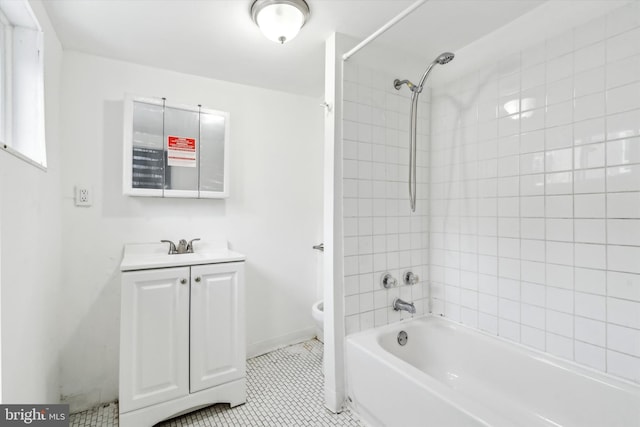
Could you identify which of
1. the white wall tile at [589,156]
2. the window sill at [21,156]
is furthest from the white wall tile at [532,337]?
the window sill at [21,156]

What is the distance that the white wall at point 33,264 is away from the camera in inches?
37.9

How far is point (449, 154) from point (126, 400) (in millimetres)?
2300

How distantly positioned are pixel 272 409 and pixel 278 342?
2.39 feet

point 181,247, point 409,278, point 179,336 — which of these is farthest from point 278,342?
point 409,278

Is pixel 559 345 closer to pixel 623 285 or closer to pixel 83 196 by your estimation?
pixel 623 285

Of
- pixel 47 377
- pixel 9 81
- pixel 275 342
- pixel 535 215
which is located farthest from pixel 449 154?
pixel 47 377

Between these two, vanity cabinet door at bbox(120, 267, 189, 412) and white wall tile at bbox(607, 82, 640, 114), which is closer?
white wall tile at bbox(607, 82, 640, 114)

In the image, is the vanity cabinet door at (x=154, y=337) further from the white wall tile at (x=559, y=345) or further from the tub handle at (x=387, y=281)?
the white wall tile at (x=559, y=345)

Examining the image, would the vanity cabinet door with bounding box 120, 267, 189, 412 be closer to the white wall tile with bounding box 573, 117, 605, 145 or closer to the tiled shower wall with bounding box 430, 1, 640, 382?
the tiled shower wall with bounding box 430, 1, 640, 382

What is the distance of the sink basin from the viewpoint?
4.93ft

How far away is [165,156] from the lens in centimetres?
189

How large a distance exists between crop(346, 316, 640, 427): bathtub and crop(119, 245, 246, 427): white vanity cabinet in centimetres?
72

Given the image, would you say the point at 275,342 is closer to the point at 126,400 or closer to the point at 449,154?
the point at 126,400

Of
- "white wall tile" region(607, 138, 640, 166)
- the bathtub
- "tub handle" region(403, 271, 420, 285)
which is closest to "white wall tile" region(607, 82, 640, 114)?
"white wall tile" region(607, 138, 640, 166)
